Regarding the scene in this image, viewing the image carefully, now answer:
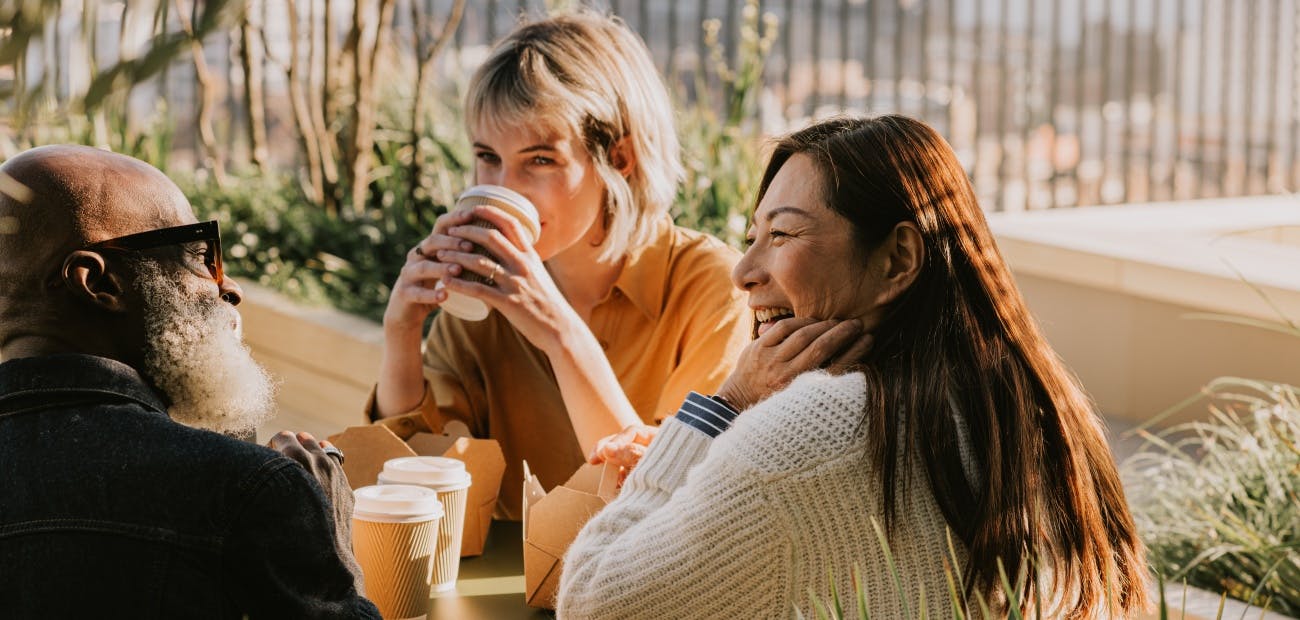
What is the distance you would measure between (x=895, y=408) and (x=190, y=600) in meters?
0.74

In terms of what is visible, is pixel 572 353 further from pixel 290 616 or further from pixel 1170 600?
pixel 1170 600

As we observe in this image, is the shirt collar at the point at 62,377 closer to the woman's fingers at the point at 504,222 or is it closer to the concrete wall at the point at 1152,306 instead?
the woman's fingers at the point at 504,222

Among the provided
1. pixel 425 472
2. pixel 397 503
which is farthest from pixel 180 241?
pixel 425 472

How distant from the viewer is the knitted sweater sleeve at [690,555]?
57.3 inches

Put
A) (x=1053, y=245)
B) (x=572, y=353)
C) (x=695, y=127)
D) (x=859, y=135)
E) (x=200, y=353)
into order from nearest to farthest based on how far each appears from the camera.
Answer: (x=200, y=353) → (x=859, y=135) → (x=572, y=353) → (x=1053, y=245) → (x=695, y=127)

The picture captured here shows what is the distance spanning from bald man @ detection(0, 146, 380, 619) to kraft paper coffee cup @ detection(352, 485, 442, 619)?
0.25 m

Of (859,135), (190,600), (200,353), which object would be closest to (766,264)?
(859,135)

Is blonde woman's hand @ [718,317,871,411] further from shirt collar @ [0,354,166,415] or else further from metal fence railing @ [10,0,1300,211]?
metal fence railing @ [10,0,1300,211]

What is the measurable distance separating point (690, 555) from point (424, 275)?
0.90 metres

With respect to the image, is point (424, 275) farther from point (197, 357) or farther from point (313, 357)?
point (313, 357)

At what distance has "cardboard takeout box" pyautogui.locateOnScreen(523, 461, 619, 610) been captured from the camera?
1784 millimetres

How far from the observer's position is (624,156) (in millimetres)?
2582

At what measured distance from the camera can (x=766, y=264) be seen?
70.1 inches

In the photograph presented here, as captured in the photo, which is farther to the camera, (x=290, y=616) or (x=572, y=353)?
(x=572, y=353)
